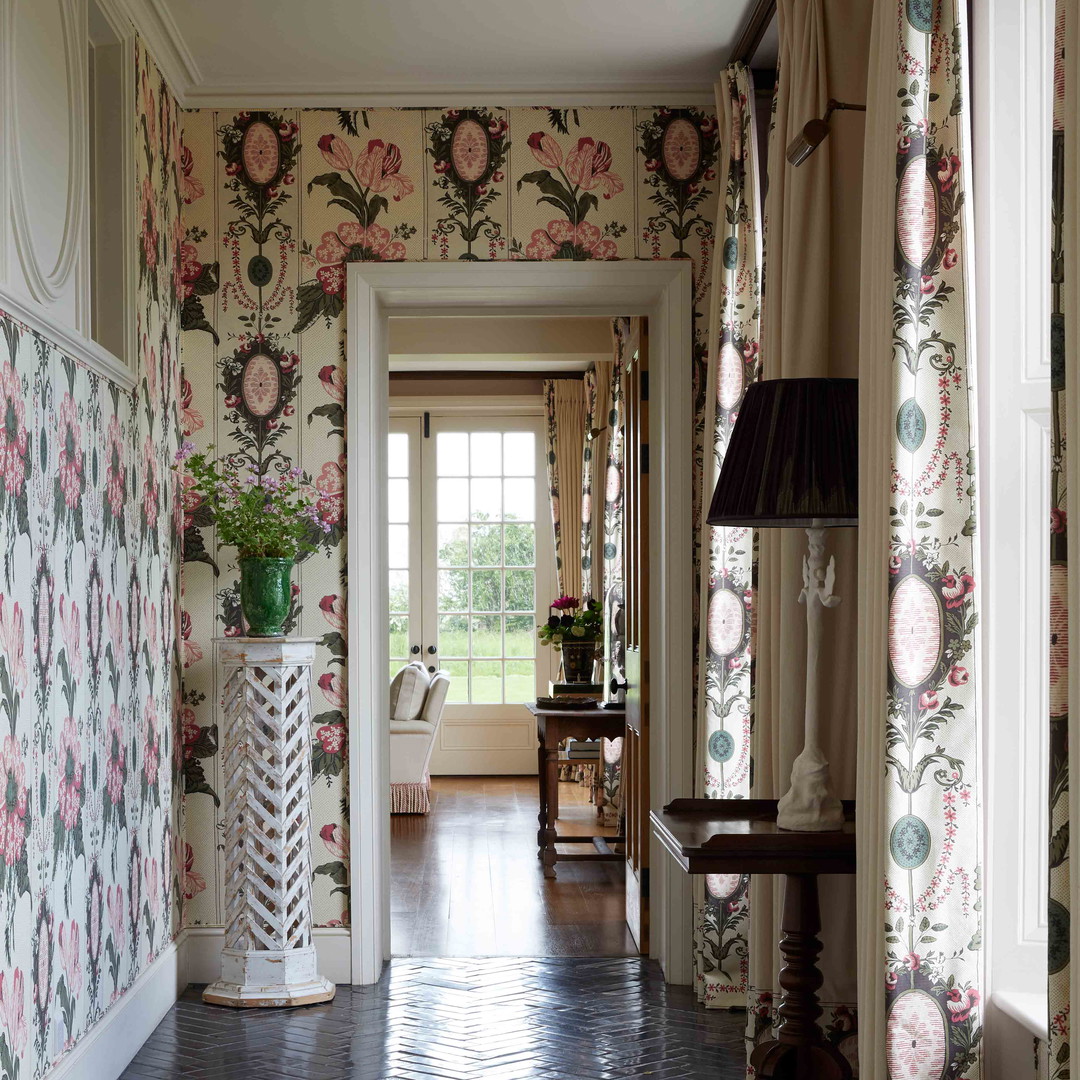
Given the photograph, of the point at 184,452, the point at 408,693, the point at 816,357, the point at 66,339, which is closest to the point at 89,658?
the point at 66,339

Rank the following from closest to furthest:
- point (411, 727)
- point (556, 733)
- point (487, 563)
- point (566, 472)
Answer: point (556, 733) → point (411, 727) → point (566, 472) → point (487, 563)

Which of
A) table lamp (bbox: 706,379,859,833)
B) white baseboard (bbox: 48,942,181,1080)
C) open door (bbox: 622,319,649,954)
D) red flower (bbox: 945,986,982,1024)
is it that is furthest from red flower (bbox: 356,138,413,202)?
red flower (bbox: 945,986,982,1024)

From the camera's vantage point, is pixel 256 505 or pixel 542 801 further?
pixel 542 801

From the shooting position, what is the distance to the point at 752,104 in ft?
12.5

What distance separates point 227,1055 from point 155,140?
2889 mm

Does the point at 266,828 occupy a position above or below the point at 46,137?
below

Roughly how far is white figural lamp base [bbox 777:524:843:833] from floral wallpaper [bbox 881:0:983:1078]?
273 millimetres

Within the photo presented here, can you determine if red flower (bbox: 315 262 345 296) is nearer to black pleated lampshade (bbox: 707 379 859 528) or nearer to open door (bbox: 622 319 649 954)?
open door (bbox: 622 319 649 954)

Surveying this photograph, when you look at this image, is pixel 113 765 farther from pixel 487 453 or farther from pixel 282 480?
pixel 487 453

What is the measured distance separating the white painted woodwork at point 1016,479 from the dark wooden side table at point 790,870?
322 millimetres

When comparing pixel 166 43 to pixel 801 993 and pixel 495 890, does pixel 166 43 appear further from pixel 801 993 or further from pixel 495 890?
pixel 495 890

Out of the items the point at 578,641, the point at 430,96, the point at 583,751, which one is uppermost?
the point at 430,96

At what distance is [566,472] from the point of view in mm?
9000

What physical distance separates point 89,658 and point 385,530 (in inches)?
57.2
